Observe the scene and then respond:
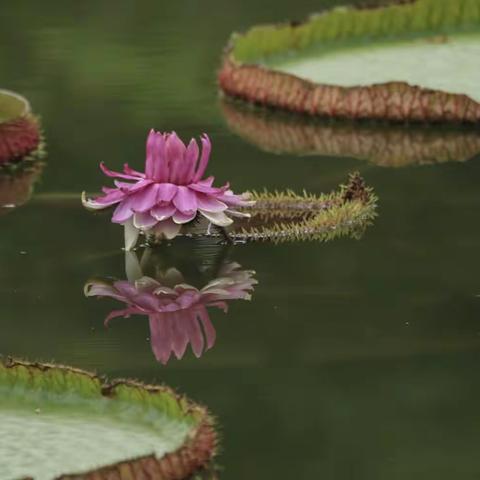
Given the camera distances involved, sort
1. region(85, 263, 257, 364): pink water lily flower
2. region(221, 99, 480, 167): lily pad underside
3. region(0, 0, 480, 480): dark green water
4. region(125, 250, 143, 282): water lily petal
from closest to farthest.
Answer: region(0, 0, 480, 480): dark green water, region(85, 263, 257, 364): pink water lily flower, region(125, 250, 143, 282): water lily petal, region(221, 99, 480, 167): lily pad underside

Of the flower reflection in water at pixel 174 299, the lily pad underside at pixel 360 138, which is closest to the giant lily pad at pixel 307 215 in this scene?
the flower reflection in water at pixel 174 299

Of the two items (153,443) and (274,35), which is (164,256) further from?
(274,35)

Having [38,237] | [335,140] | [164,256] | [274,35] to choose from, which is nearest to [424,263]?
[164,256]

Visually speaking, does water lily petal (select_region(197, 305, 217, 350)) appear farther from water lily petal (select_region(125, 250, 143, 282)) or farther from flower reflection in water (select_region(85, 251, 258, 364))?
water lily petal (select_region(125, 250, 143, 282))

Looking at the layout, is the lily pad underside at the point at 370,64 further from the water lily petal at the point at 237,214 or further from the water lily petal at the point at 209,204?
the water lily petal at the point at 209,204

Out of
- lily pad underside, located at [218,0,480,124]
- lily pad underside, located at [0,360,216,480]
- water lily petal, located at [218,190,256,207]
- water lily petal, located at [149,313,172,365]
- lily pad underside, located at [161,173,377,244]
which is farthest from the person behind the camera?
lily pad underside, located at [218,0,480,124]

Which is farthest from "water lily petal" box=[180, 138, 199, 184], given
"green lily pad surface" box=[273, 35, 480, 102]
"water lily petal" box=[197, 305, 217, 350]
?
"green lily pad surface" box=[273, 35, 480, 102]

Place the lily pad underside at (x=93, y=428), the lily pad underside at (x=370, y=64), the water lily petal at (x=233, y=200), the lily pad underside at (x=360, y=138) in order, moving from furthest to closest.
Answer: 1. the lily pad underside at (x=370, y=64)
2. the lily pad underside at (x=360, y=138)
3. the water lily petal at (x=233, y=200)
4. the lily pad underside at (x=93, y=428)
